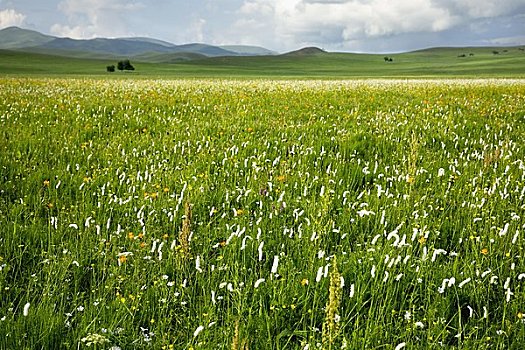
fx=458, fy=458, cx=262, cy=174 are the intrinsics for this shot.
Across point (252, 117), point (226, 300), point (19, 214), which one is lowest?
point (226, 300)

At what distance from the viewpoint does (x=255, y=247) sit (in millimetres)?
4070

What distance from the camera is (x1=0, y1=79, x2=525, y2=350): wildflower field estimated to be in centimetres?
299

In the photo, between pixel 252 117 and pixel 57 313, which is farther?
pixel 252 117

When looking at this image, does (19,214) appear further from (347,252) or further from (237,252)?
(347,252)

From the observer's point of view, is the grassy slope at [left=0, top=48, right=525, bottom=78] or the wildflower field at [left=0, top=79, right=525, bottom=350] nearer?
the wildflower field at [left=0, top=79, right=525, bottom=350]

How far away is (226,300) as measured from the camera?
3416 millimetres

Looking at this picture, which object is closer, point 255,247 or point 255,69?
point 255,247

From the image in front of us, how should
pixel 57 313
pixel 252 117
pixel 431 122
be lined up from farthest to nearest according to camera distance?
pixel 252 117 < pixel 431 122 < pixel 57 313

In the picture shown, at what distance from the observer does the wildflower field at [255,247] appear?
2.99 m

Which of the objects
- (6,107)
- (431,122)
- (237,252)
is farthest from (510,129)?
(6,107)

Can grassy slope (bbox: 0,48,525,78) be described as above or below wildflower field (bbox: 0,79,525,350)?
above

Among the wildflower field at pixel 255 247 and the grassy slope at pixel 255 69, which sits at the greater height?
the grassy slope at pixel 255 69

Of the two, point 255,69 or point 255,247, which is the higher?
point 255,69

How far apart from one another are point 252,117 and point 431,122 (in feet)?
14.0
